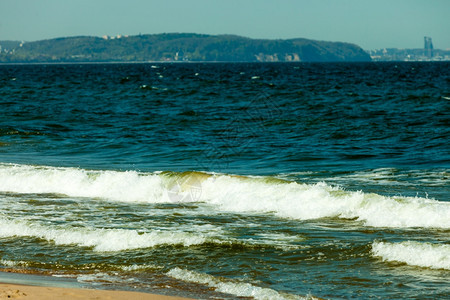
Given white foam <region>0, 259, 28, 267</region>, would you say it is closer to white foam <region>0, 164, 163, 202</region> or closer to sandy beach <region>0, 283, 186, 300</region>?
sandy beach <region>0, 283, 186, 300</region>

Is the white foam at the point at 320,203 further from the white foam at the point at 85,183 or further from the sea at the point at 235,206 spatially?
the white foam at the point at 85,183

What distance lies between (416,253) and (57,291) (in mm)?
5277

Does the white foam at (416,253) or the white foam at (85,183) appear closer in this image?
the white foam at (416,253)

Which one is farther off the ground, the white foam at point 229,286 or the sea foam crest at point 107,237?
the sea foam crest at point 107,237

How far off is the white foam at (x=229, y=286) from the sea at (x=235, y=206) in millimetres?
25

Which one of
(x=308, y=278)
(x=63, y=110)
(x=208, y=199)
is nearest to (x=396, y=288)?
(x=308, y=278)

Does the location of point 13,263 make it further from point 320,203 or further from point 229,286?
point 320,203

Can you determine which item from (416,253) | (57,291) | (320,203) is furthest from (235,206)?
(57,291)

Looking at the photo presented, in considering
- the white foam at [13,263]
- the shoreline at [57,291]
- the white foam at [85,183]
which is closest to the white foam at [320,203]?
the white foam at [85,183]

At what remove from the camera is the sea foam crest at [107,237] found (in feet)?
34.5

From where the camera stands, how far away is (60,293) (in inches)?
306

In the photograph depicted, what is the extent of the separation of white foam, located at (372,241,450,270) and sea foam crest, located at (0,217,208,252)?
296 centimetres

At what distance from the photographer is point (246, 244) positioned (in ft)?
33.8

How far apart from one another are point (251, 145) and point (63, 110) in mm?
18779
